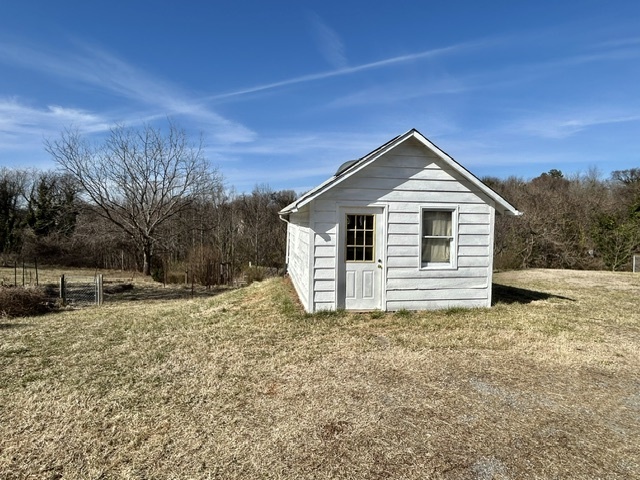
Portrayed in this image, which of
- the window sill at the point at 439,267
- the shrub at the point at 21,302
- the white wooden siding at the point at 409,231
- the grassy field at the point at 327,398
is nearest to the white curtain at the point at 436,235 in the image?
the window sill at the point at 439,267

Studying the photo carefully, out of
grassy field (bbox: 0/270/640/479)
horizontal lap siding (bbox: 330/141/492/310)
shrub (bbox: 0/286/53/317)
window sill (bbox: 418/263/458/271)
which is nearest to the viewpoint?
grassy field (bbox: 0/270/640/479)

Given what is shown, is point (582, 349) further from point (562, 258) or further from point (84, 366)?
point (562, 258)

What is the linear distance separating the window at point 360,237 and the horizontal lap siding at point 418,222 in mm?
357

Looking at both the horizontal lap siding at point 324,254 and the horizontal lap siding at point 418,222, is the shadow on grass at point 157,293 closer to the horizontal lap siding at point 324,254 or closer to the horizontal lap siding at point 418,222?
the horizontal lap siding at point 324,254

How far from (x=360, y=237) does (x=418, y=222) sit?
1.31 meters

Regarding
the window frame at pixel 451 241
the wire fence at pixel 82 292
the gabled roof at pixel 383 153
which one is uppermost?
the gabled roof at pixel 383 153

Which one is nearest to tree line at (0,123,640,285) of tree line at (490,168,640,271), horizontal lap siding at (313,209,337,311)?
tree line at (490,168,640,271)

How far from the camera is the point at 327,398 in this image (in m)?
4.58

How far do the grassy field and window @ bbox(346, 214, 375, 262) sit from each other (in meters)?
1.30

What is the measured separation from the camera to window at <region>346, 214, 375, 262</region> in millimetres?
8492

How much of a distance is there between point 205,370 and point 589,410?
4.76 m

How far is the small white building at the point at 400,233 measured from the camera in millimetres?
8281

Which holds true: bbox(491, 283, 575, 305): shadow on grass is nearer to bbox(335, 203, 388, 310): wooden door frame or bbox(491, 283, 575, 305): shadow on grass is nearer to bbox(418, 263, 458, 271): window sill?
bbox(418, 263, 458, 271): window sill

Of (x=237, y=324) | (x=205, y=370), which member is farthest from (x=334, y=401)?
(x=237, y=324)
